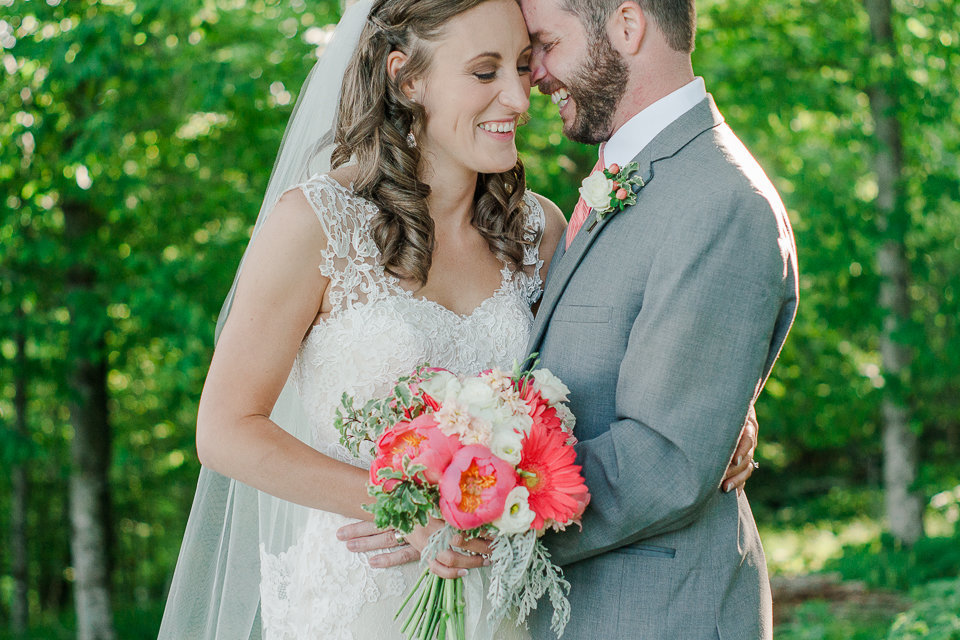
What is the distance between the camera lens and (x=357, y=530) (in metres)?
2.53

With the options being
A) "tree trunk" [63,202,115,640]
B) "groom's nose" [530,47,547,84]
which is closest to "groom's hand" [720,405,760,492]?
"groom's nose" [530,47,547,84]

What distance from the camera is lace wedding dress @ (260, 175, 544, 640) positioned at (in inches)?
101

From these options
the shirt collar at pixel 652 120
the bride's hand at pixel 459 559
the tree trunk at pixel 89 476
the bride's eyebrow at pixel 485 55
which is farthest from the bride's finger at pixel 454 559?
the tree trunk at pixel 89 476

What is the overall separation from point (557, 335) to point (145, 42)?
393 centimetres

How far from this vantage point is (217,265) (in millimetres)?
5188

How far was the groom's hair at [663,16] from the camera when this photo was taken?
2447 millimetres

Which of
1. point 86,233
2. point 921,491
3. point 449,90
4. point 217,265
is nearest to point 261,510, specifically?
point 449,90

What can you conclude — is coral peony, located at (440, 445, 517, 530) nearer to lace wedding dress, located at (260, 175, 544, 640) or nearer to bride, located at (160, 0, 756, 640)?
bride, located at (160, 0, 756, 640)

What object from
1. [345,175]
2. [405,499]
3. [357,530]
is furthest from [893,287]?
[405,499]

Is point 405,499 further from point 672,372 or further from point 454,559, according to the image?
point 672,372

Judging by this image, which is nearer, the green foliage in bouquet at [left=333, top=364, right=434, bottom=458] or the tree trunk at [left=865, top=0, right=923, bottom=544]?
the green foliage in bouquet at [left=333, top=364, right=434, bottom=458]

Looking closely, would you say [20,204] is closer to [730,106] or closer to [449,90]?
[449,90]

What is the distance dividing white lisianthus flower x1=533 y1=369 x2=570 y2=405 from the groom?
0.63ft

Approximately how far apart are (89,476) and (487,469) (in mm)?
5437
